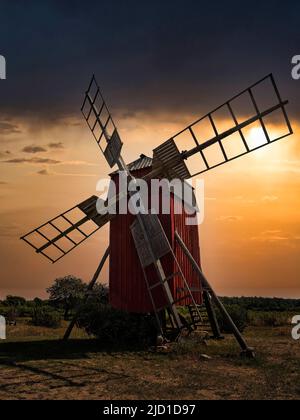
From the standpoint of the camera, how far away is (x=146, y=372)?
39.1 ft

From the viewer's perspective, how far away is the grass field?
9.93 meters

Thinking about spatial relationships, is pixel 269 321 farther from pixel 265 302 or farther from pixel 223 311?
pixel 265 302

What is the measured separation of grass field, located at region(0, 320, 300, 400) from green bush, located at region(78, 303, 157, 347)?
0.55m

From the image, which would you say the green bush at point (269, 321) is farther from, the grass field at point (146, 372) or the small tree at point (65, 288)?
the small tree at point (65, 288)

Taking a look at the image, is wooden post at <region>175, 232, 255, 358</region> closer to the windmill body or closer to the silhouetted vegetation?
the windmill body

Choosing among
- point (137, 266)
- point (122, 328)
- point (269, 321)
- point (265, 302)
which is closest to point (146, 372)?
point (122, 328)

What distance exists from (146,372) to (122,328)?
13.7 ft

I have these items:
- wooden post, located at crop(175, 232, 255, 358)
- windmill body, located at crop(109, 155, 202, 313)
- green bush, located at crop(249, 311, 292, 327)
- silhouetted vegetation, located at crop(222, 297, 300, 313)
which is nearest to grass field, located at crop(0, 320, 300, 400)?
wooden post, located at crop(175, 232, 255, 358)

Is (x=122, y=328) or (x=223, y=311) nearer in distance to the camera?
(x=223, y=311)

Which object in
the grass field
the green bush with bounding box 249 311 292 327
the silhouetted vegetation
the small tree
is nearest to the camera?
the grass field

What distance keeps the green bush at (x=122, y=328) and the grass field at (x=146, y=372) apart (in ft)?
1.81

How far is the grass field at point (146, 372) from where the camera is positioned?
9.93m
